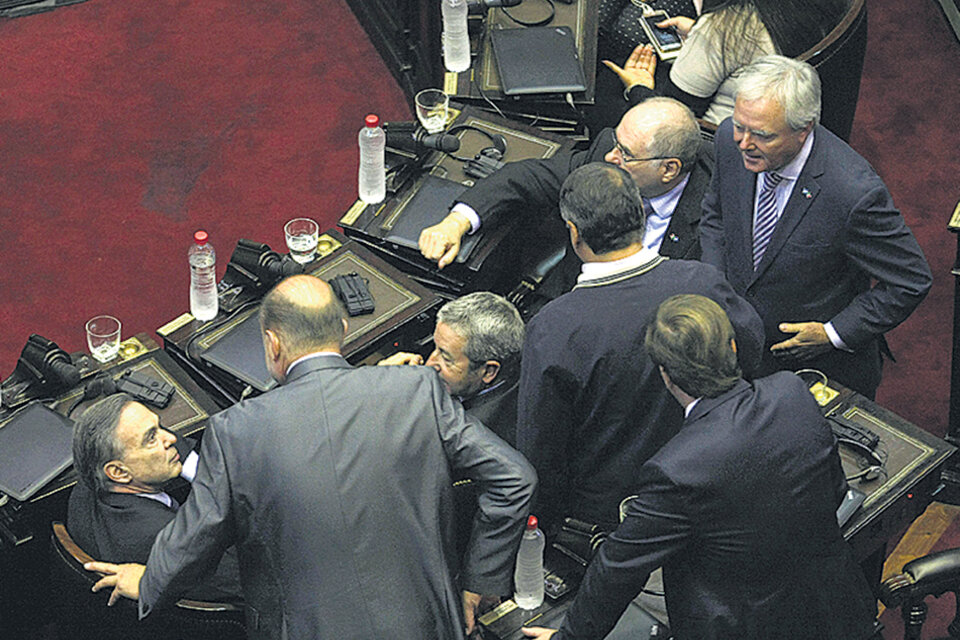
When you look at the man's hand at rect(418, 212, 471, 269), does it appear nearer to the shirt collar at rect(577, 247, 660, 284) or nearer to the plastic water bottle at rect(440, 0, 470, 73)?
the shirt collar at rect(577, 247, 660, 284)

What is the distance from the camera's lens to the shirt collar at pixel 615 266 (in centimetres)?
333

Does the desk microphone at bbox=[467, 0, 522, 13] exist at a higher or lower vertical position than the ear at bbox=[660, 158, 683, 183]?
higher

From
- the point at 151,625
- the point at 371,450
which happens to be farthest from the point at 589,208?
the point at 151,625

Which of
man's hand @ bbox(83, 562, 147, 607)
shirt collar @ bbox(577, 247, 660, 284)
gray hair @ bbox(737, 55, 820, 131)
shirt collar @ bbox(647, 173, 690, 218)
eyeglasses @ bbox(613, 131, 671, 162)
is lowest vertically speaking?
man's hand @ bbox(83, 562, 147, 607)

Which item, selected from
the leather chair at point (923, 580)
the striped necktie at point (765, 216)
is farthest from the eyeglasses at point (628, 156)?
the leather chair at point (923, 580)

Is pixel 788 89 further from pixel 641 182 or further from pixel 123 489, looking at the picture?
pixel 123 489

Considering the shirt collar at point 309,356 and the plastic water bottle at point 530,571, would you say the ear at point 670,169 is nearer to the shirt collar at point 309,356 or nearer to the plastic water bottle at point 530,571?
the plastic water bottle at point 530,571

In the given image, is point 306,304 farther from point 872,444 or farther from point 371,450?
point 872,444

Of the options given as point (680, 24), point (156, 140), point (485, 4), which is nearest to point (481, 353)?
point (485, 4)

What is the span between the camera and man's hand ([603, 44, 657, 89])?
5281 millimetres

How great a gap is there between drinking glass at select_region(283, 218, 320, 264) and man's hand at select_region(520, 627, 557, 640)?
1568mm

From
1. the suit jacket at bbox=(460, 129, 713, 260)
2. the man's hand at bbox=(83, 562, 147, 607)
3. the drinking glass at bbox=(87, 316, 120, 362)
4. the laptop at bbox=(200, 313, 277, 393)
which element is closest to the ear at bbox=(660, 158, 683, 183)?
the suit jacket at bbox=(460, 129, 713, 260)

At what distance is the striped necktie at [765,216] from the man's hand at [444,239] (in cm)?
92

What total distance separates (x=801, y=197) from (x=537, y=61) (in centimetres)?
152
